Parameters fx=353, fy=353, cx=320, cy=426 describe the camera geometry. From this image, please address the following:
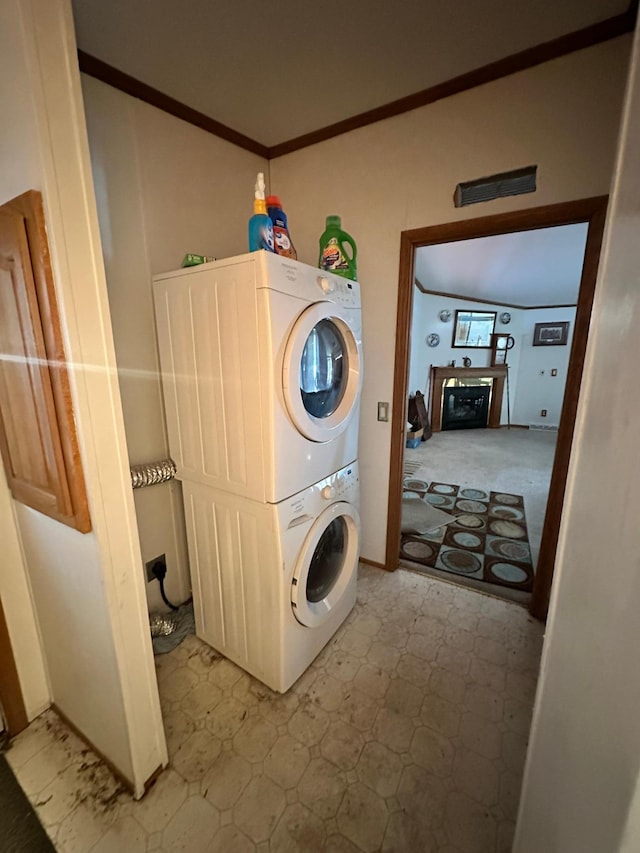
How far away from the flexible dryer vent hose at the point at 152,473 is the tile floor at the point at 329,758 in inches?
31.8

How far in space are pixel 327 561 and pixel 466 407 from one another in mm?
5092

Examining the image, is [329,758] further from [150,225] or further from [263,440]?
[150,225]

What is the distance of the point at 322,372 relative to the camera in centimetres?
140

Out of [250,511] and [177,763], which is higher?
[250,511]

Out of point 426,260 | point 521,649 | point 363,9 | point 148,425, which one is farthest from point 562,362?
point 148,425

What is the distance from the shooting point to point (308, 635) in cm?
Result: 145

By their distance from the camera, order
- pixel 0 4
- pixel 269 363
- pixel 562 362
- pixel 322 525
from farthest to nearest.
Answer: pixel 562 362 < pixel 322 525 < pixel 269 363 < pixel 0 4

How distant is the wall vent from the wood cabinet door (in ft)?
5.30

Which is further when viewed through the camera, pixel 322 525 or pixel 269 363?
pixel 322 525

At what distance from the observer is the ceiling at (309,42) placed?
1154 millimetres

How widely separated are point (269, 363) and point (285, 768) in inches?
51.7

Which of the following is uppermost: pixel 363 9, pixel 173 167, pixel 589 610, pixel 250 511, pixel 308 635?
pixel 363 9

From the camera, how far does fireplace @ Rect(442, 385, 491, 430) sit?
5844 mm

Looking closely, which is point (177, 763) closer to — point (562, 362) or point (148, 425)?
point (148, 425)
